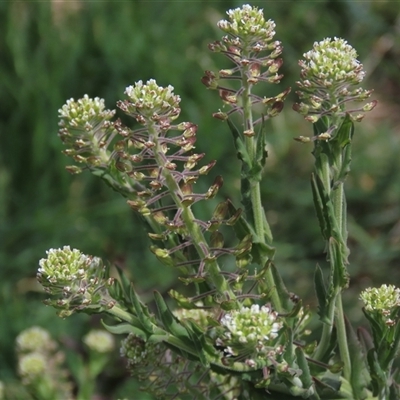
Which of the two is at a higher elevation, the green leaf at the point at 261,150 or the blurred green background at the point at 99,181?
the blurred green background at the point at 99,181

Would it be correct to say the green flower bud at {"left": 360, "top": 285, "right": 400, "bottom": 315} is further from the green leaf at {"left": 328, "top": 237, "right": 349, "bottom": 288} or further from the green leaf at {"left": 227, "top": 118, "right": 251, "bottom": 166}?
the green leaf at {"left": 227, "top": 118, "right": 251, "bottom": 166}

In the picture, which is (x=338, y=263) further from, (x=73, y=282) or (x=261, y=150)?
(x=73, y=282)

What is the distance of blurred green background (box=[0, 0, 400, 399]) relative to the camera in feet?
11.0

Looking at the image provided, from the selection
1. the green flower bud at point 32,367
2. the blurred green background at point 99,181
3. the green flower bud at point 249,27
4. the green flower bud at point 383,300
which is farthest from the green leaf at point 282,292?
the blurred green background at point 99,181

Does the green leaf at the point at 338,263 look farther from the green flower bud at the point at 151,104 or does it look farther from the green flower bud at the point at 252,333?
the green flower bud at the point at 151,104

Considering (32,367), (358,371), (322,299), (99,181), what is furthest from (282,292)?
(99,181)

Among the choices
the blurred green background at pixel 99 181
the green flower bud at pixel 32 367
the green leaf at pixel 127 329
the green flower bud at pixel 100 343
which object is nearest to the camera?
the green leaf at pixel 127 329

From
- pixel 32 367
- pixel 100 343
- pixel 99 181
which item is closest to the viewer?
pixel 32 367

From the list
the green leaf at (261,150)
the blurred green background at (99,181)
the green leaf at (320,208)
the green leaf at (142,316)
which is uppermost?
the blurred green background at (99,181)

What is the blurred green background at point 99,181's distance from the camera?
11.0 ft

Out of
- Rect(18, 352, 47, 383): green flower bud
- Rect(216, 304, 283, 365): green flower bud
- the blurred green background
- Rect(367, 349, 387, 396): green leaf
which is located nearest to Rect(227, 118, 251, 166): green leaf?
Rect(216, 304, 283, 365): green flower bud

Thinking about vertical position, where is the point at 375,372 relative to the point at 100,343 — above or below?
below

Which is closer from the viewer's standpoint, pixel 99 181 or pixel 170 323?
pixel 170 323

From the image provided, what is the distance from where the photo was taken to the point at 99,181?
371 cm
